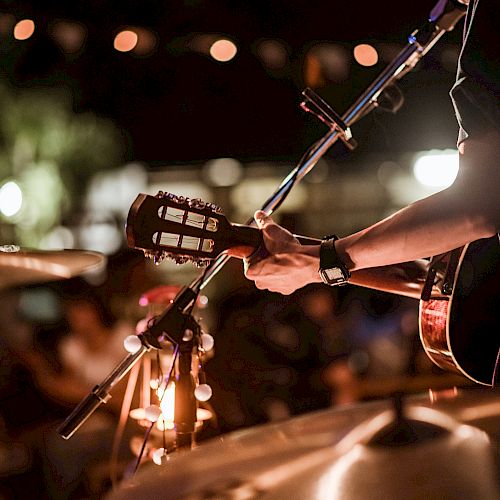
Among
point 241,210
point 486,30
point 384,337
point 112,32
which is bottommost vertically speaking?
point 486,30

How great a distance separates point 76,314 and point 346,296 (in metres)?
1.97

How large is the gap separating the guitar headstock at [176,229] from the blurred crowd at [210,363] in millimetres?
1543

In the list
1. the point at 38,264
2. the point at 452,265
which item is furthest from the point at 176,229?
the point at 452,265

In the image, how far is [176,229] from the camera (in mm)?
1332

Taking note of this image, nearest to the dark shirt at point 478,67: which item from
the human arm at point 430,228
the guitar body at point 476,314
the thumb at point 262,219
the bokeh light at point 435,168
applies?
the human arm at point 430,228

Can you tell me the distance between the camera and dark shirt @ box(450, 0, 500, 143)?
1.19m

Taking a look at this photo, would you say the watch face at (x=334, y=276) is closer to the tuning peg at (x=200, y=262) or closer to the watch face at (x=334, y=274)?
the watch face at (x=334, y=274)

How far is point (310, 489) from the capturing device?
38.2 inches

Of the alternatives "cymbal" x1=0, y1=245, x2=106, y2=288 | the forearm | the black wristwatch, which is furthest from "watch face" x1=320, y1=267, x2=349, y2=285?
"cymbal" x1=0, y1=245, x2=106, y2=288

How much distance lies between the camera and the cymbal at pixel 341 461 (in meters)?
0.97

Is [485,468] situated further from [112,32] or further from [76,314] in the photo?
[112,32]

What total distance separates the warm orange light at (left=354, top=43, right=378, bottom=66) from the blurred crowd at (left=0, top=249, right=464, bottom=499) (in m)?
1.56

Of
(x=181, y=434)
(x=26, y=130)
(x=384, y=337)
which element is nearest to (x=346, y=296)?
(x=384, y=337)

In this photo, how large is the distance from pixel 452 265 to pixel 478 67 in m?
0.47
